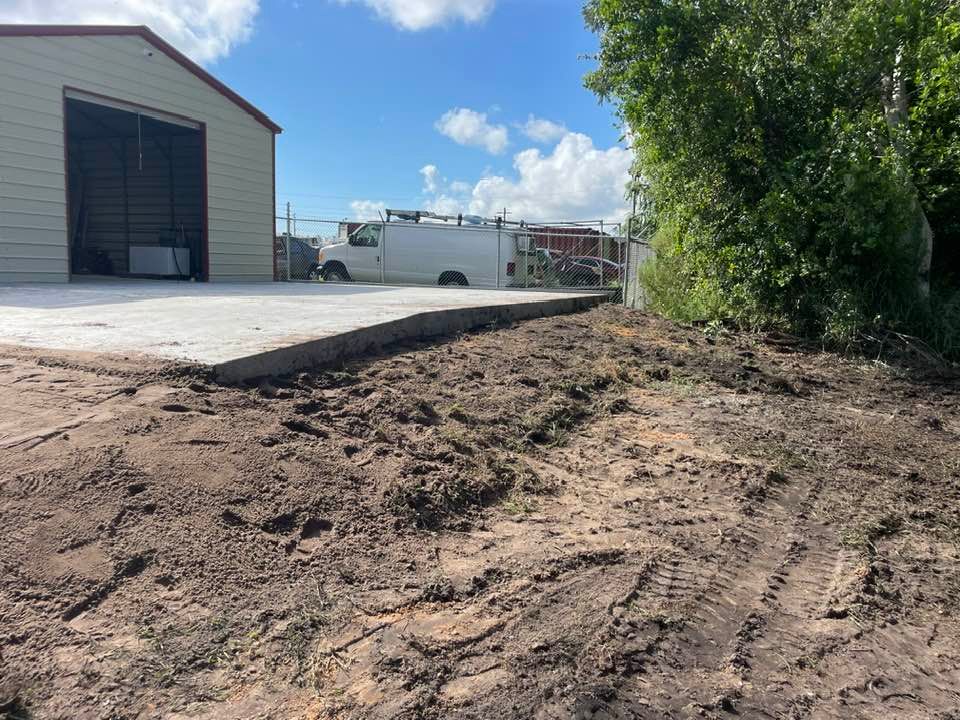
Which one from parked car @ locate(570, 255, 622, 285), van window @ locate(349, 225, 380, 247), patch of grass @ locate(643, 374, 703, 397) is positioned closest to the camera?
patch of grass @ locate(643, 374, 703, 397)

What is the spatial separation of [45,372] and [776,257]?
7965 mm

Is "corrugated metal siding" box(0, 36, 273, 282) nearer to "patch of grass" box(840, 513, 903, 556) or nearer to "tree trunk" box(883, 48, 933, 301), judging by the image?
"patch of grass" box(840, 513, 903, 556)

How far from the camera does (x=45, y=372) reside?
3.99 m

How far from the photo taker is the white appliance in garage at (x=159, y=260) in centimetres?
1648

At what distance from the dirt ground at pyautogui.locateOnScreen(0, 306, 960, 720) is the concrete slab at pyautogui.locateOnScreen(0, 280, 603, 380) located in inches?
11.2

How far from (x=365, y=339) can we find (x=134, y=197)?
51.5ft

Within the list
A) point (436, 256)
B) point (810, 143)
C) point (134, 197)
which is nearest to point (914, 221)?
point (810, 143)

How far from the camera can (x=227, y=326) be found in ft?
19.2

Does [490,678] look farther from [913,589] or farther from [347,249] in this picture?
[347,249]

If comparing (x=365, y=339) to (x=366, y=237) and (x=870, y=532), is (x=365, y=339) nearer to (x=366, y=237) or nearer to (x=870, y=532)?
(x=870, y=532)

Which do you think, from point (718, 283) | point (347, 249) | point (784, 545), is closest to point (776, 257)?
point (718, 283)

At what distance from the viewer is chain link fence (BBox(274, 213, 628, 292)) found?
682 inches

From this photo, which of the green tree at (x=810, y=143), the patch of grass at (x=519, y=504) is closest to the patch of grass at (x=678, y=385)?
the green tree at (x=810, y=143)

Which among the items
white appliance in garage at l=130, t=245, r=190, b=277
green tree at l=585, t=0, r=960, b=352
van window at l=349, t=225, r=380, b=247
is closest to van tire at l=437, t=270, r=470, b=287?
van window at l=349, t=225, r=380, b=247
